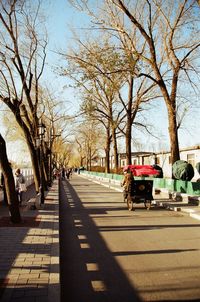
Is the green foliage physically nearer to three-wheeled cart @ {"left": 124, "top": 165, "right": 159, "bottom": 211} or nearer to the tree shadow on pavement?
three-wheeled cart @ {"left": 124, "top": 165, "right": 159, "bottom": 211}

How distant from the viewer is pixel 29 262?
259 inches

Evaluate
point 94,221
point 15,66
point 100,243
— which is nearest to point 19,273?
point 100,243

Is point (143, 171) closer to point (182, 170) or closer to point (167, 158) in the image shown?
point (182, 170)

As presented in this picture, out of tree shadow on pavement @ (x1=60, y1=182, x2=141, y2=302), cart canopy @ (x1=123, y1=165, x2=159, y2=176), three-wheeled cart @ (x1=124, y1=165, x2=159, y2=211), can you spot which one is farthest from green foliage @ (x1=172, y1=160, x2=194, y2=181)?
tree shadow on pavement @ (x1=60, y1=182, x2=141, y2=302)

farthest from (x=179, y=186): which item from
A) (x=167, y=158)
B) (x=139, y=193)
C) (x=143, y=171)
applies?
(x=167, y=158)

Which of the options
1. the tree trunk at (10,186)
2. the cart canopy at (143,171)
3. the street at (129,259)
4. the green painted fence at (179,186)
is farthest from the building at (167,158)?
the tree trunk at (10,186)

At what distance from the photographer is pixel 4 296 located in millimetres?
4914

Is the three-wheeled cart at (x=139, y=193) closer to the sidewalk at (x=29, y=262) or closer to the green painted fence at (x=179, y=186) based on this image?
the green painted fence at (x=179, y=186)

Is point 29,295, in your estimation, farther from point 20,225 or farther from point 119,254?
point 20,225

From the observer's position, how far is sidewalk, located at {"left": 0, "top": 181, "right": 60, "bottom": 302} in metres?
5.01

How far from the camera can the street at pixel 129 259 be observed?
5454mm

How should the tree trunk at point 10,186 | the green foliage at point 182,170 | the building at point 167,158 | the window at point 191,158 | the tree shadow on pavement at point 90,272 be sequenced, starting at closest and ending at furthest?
the tree shadow on pavement at point 90,272
the tree trunk at point 10,186
the green foliage at point 182,170
the building at point 167,158
the window at point 191,158

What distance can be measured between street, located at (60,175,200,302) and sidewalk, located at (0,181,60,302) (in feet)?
0.87

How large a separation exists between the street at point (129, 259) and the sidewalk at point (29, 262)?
0.87ft
